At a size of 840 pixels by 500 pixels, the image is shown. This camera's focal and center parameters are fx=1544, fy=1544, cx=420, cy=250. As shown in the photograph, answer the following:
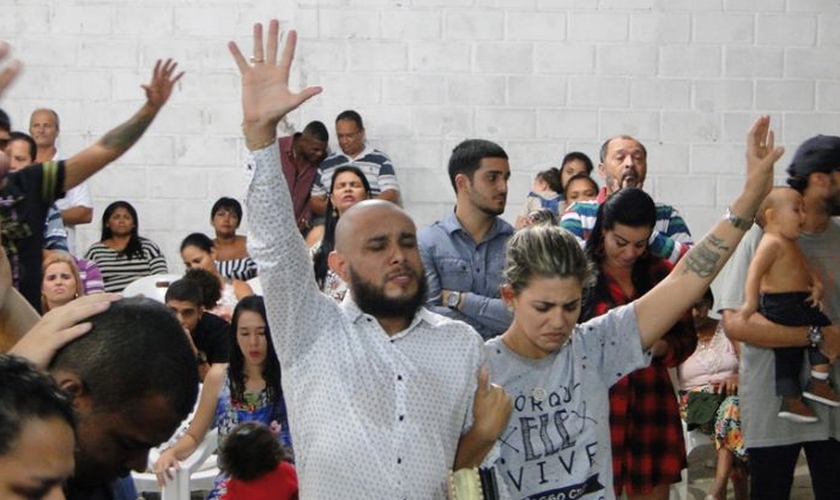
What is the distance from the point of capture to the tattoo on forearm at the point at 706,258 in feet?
12.0

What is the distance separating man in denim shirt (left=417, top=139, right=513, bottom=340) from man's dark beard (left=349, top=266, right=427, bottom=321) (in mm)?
1774

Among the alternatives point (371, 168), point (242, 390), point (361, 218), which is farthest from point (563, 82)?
point (361, 218)

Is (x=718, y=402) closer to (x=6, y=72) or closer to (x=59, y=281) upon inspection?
(x=59, y=281)

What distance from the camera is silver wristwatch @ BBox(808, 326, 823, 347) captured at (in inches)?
218

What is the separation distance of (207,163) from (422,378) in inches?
253

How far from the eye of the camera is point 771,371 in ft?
18.5

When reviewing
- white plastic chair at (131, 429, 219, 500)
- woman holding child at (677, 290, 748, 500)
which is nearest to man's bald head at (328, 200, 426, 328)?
white plastic chair at (131, 429, 219, 500)

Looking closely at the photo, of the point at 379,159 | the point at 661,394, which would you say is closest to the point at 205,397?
the point at 661,394

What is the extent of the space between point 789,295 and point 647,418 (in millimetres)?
922

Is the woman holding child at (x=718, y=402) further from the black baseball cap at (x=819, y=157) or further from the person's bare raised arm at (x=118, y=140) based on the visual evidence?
the person's bare raised arm at (x=118, y=140)

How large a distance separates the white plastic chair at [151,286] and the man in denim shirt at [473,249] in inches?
113

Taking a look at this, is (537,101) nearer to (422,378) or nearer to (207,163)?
(207,163)

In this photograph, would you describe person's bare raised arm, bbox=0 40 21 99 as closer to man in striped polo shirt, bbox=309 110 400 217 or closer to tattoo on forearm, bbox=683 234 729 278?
tattoo on forearm, bbox=683 234 729 278

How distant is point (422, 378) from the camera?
3.23m
